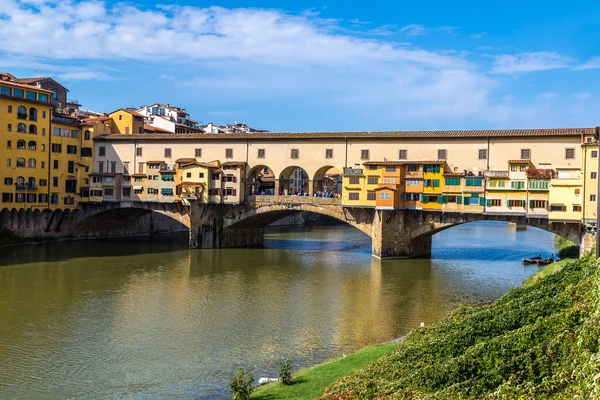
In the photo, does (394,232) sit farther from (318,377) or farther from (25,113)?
(25,113)

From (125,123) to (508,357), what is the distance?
54125mm

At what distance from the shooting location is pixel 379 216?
4462 cm

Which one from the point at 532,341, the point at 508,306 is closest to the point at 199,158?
the point at 508,306

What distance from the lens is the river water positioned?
18922 millimetres

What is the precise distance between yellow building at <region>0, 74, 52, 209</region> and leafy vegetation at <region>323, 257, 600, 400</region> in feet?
143

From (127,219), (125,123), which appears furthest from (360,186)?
(127,219)

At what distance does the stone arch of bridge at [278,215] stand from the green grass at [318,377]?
2737 centimetres

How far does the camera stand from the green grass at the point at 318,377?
1553cm

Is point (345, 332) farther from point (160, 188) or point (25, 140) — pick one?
point (25, 140)

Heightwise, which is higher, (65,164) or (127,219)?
(65,164)

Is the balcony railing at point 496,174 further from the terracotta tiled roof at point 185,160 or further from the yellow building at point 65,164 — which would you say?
the yellow building at point 65,164

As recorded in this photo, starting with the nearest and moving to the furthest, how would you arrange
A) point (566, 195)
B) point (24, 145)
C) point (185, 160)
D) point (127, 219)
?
point (566, 195) < point (24, 145) < point (185, 160) < point (127, 219)

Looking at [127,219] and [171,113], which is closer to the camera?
[127,219]

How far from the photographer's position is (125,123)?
198ft
